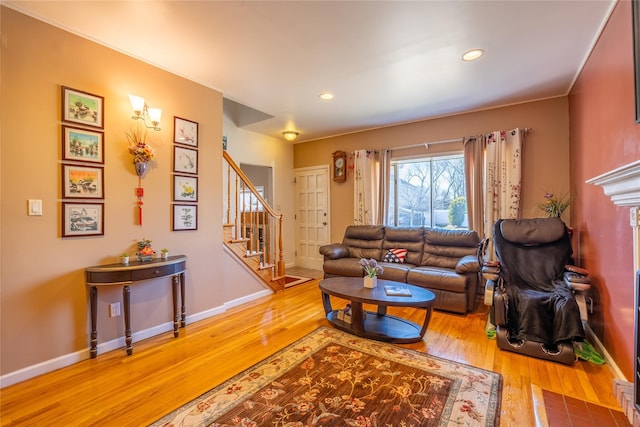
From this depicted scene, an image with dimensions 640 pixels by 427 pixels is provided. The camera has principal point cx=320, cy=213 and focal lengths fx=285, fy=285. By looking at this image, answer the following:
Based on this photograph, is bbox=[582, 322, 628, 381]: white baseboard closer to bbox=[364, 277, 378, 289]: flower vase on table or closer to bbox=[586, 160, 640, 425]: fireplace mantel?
bbox=[586, 160, 640, 425]: fireplace mantel

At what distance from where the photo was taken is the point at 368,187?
497 cm

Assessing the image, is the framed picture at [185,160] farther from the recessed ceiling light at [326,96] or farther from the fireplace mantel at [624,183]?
the fireplace mantel at [624,183]

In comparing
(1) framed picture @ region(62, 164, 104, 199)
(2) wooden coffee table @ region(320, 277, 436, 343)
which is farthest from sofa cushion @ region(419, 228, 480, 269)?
(1) framed picture @ region(62, 164, 104, 199)

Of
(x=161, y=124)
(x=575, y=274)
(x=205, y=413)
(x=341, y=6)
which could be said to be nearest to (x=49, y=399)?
(x=205, y=413)

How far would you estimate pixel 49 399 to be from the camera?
72.8 inches

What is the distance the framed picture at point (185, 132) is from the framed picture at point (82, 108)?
64 centimetres

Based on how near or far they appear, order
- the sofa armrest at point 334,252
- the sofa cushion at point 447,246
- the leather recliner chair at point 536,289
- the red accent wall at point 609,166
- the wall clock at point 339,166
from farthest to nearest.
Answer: the wall clock at point 339,166 < the sofa armrest at point 334,252 < the sofa cushion at point 447,246 < the leather recliner chair at point 536,289 < the red accent wall at point 609,166

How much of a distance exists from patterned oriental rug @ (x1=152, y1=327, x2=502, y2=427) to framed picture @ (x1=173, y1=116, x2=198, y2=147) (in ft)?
7.61

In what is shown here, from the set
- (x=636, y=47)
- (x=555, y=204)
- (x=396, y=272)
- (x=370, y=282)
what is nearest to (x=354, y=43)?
(x=636, y=47)

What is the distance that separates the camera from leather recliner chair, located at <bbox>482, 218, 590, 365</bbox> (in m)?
2.25

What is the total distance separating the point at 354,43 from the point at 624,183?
81.3 inches

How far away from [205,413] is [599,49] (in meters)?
3.93

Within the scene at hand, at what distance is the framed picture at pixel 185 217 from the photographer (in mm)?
2963

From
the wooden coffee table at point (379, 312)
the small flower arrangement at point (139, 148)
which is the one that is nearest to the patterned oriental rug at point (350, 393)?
the wooden coffee table at point (379, 312)
